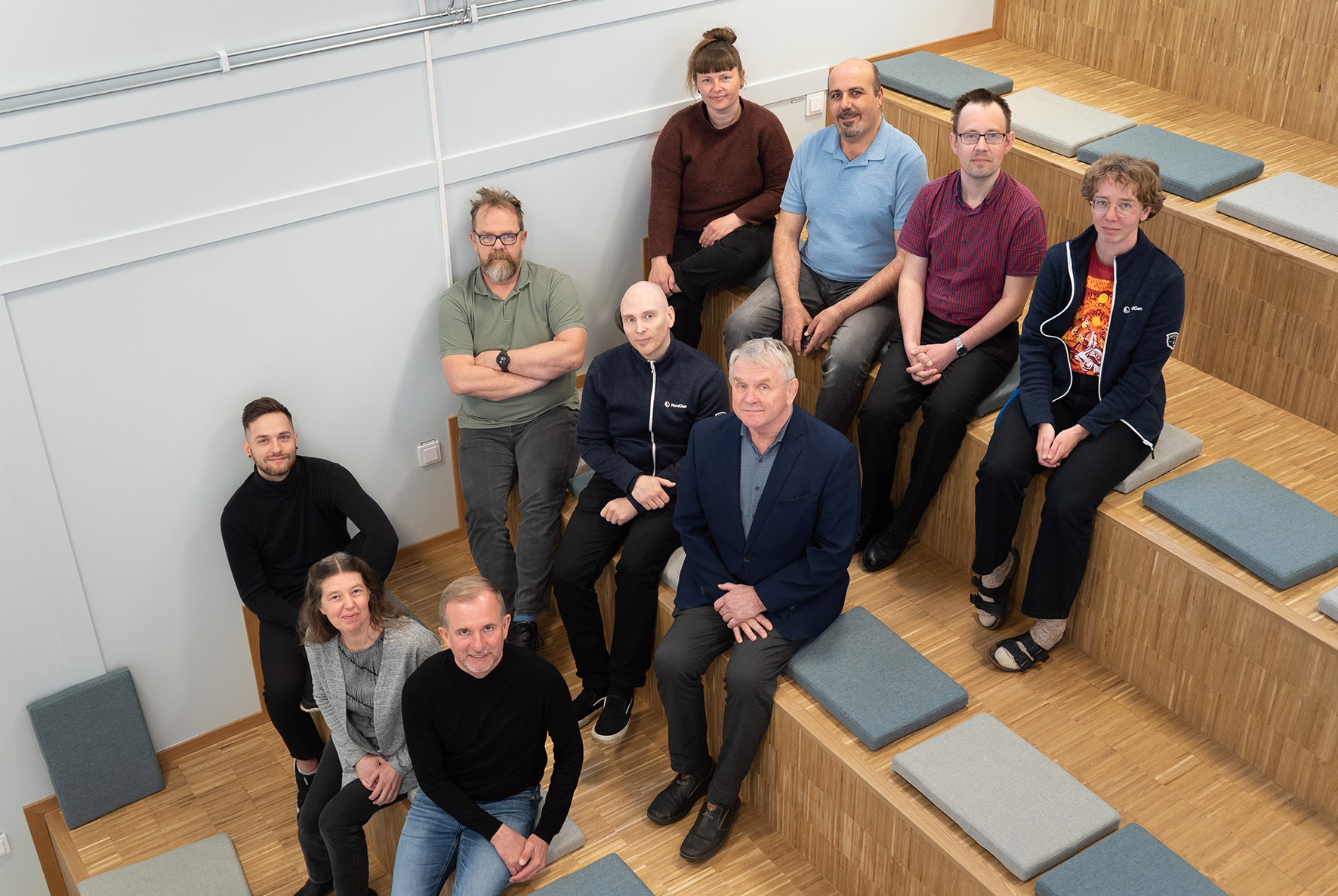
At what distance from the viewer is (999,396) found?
359cm

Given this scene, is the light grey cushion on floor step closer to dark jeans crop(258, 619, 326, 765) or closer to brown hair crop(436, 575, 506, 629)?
dark jeans crop(258, 619, 326, 765)

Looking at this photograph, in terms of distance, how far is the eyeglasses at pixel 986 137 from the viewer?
3357 mm

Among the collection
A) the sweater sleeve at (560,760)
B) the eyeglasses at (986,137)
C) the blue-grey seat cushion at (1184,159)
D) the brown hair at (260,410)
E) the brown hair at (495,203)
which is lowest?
the sweater sleeve at (560,760)

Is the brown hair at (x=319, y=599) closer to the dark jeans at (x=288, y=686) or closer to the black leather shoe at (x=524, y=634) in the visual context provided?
the dark jeans at (x=288, y=686)

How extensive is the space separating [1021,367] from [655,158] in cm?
156

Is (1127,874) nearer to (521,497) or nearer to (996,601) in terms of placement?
(996,601)

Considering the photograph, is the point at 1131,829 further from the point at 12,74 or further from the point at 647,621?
the point at 12,74

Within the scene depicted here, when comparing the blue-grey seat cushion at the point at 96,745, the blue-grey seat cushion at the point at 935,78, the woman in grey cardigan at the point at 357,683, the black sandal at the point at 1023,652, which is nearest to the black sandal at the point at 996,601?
the black sandal at the point at 1023,652

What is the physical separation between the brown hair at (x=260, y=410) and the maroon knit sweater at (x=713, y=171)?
1400 mm

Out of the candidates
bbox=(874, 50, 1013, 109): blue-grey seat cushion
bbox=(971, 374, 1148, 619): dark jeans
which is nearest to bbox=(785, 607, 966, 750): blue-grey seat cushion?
bbox=(971, 374, 1148, 619): dark jeans

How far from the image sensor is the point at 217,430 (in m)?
3.71

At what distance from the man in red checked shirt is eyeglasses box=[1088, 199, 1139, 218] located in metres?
0.38

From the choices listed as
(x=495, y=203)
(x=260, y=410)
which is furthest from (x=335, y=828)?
(x=495, y=203)

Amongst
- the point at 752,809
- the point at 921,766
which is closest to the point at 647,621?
the point at 752,809
